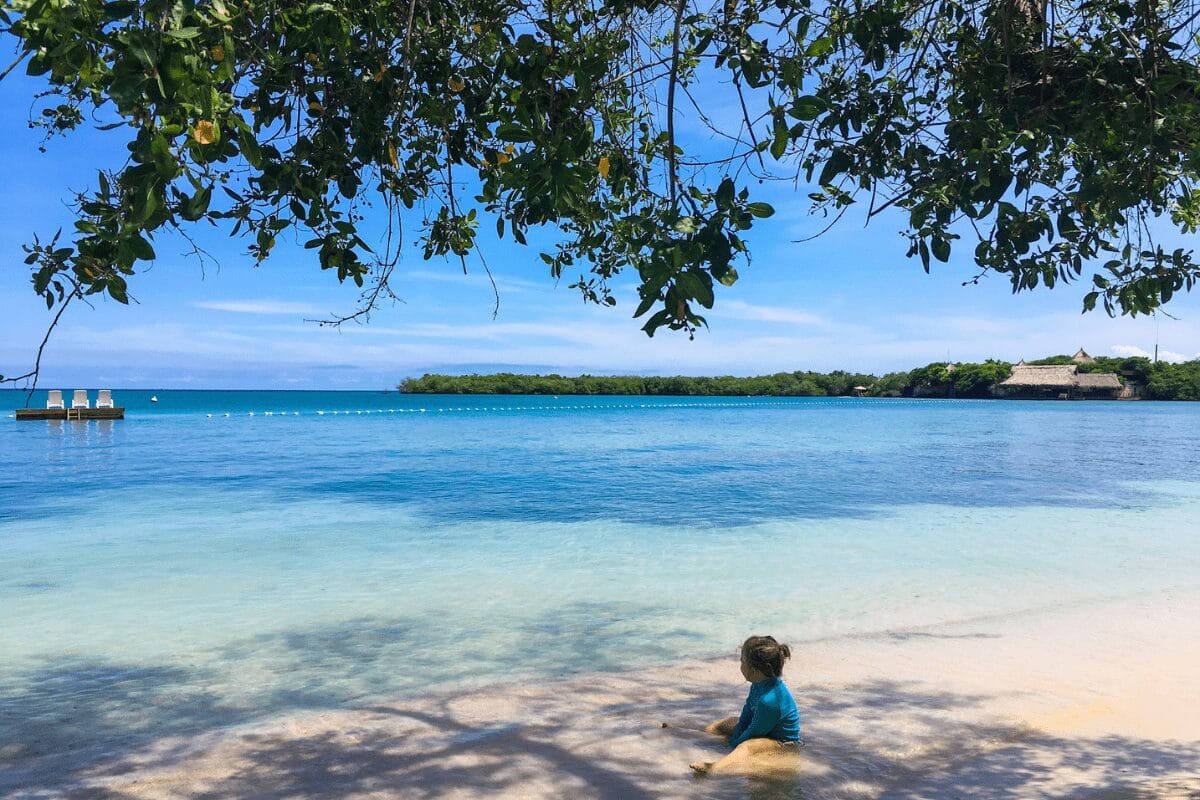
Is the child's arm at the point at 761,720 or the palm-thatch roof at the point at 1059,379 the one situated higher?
the palm-thatch roof at the point at 1059,379

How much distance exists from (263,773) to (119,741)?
4.31 feet

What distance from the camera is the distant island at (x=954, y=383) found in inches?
3359

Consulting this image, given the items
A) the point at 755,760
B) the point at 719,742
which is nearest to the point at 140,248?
the point at 755,760

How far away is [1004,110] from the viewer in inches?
144

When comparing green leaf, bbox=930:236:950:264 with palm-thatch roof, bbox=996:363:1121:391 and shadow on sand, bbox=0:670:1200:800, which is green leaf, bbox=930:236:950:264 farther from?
palm-thatch roof, bbox=996:363:1121:391

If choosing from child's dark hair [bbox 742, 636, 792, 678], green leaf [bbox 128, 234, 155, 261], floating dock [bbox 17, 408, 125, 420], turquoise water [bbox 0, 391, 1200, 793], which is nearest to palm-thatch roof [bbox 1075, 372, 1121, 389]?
turquoise water [bbox 0, 391, 1200, 793]

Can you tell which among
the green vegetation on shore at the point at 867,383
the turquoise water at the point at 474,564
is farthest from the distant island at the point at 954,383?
the turquoise water at the point at 474,564

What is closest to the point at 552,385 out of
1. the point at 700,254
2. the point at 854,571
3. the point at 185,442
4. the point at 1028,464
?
the point at 185,442

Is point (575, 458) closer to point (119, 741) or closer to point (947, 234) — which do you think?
point (119, 741)

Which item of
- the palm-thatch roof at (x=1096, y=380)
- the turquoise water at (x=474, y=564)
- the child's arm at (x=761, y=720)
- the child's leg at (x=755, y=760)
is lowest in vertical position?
the turquoise water at (x=474, y=564)

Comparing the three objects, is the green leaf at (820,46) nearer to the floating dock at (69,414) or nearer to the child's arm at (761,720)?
the child's arm at (761,720)

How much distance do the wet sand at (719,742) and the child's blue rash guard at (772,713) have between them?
8.2 inches

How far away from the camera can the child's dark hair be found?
442cm

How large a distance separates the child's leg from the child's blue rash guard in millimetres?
46
